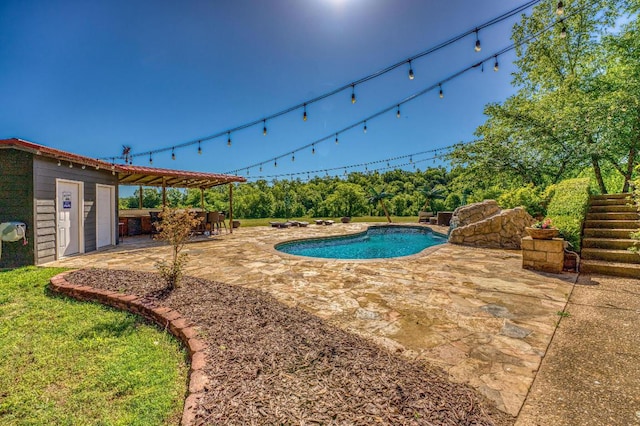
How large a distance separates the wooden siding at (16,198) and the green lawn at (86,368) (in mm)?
3011

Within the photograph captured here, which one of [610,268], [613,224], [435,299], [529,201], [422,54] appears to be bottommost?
[435,299]

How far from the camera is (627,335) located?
8.15ft

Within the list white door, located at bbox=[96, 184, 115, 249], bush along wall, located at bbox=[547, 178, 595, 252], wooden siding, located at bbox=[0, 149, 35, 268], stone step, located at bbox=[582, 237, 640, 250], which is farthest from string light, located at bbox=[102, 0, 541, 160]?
wooden siding, located at bbox=[0, 149, 35, 268]

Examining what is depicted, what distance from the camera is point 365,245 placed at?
1048 centimetres

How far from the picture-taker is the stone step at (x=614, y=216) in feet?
19.4

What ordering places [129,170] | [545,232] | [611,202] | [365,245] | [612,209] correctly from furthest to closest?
1. [365,245]
2. [129,170]
3. [611,202]
4. [612,209]
5. [545,232]

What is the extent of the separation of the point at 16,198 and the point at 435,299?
7999 millimetres

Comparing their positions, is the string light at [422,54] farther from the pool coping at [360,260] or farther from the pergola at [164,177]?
the pool coping at [360,260]

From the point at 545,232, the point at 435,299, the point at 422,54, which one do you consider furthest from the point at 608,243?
the point at 422,54

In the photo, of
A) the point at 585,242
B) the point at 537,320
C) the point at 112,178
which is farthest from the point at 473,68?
the point at 112,178

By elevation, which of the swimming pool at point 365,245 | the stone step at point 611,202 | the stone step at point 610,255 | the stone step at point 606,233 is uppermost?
the stone step at point 611,202

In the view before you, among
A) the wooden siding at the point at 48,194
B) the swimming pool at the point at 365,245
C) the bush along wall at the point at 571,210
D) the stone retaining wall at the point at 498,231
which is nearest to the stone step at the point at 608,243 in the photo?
the bush along wall at the point at 571,210

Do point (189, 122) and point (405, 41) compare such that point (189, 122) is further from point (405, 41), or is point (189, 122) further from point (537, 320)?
point (537, 320)

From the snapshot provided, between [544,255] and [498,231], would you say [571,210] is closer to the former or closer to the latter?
[498,231]
